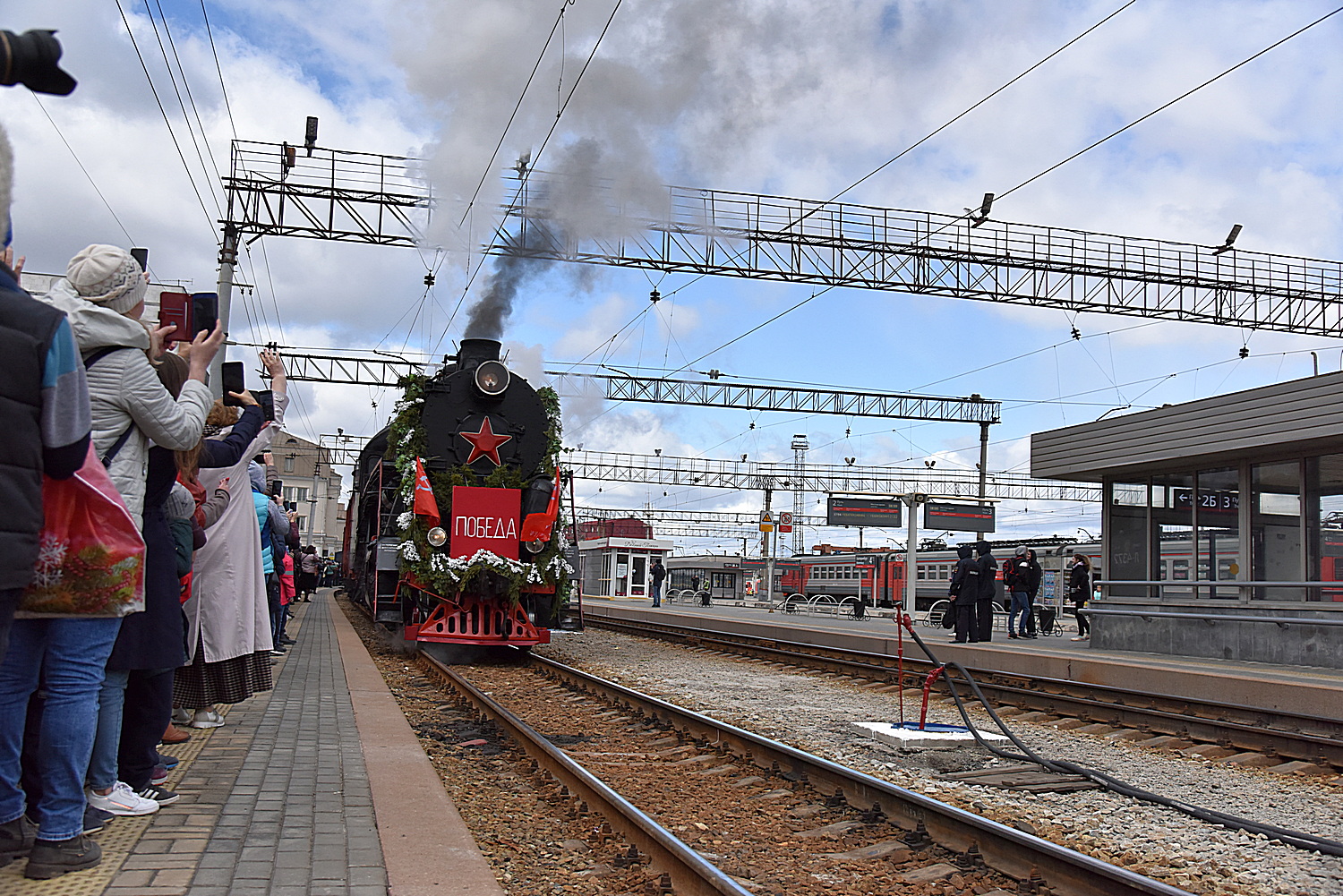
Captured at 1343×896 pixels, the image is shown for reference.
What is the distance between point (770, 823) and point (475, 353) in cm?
938

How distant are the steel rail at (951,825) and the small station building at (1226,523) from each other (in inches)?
335

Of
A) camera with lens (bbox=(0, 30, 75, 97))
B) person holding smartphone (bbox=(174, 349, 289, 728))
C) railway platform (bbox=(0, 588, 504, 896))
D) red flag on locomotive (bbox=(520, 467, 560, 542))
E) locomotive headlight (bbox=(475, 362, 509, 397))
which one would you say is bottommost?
railway platform (bbox=(0, 588, 504, 896))

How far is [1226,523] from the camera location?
16.3 meters

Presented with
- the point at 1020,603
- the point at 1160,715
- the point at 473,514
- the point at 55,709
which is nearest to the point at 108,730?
the point at 55,709

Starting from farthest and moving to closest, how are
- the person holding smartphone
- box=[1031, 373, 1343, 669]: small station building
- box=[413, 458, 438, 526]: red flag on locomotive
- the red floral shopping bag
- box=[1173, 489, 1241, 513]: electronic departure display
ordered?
box=[1173, 489, 1241, 513]: electronic departure display < box=[1031, 373, 1343, 669]: small station building < box=[413, 458, 438, 526]: red flag on locomotive < the person holding smartphone < the red floral shopping bag

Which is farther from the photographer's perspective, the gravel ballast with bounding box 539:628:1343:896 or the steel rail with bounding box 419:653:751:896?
the gravel ballast with bounding box 539:628:1343:896

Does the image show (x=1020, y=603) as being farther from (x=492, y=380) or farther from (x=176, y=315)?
(x=176, y=315)

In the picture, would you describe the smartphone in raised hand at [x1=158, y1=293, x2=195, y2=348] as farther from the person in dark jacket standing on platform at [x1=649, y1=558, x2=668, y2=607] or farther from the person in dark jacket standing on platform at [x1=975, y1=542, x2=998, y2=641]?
the person in dark jacket standing on platform at [x1=649, y1=558, x2=668, y2=607]

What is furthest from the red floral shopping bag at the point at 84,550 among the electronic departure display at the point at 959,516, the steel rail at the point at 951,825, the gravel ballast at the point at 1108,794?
the electronic departure display at the point at 959,516

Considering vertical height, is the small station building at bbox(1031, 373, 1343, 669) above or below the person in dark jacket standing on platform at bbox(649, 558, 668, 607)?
above

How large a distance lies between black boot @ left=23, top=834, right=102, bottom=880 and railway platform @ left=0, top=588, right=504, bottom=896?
0.03 metres

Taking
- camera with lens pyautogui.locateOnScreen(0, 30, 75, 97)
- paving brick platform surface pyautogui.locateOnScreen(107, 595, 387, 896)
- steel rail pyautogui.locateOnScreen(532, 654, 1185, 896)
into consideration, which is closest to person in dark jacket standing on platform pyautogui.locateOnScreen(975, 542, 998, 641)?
steel rail pyautogui.locateOnScreen(532, 654, 1185, 896)

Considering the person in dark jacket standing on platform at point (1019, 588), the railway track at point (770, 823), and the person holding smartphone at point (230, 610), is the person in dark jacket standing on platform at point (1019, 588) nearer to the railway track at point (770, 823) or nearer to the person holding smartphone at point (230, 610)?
the railway track at point (770, 823)

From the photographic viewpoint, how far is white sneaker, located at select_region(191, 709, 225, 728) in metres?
6.83
